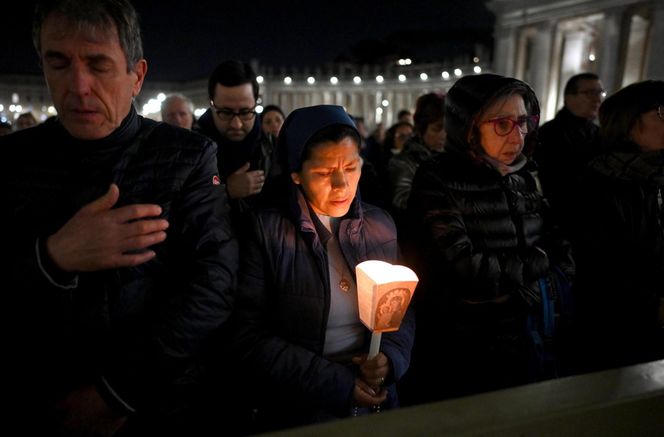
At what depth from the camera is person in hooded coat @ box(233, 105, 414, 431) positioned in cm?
214

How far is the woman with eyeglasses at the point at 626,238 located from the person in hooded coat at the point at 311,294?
1.79 metres

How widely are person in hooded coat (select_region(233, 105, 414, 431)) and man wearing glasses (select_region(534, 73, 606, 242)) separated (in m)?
3.61

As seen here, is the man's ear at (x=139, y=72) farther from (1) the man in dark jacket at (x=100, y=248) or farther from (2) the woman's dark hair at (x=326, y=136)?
(2) the woman's dark hair at (x=326, y=136)

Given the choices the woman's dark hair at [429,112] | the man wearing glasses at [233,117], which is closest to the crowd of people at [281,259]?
the man wearing glasses at [233,117]

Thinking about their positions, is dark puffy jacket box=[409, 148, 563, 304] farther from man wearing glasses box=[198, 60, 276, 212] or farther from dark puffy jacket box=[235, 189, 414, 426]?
man wearing glasses box=[198, 60, 276, 212]

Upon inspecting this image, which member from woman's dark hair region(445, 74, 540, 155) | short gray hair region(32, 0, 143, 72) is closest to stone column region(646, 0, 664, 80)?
woman's dark hair region(445, 74, 540, 155)

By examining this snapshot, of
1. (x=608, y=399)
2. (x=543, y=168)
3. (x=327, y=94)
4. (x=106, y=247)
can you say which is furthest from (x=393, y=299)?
(x=327, y=94)

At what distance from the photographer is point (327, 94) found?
68.7 m

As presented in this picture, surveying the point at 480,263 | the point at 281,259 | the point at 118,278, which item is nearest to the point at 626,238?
the point at 480,263

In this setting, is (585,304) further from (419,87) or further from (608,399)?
(419,87)

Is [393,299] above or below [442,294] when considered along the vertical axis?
above

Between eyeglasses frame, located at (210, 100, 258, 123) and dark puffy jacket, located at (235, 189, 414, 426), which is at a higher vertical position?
eyeglasses frame, located at (210, 100, 258, 123)

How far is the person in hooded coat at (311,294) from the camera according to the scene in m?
2.14

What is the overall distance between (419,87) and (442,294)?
198 feet
